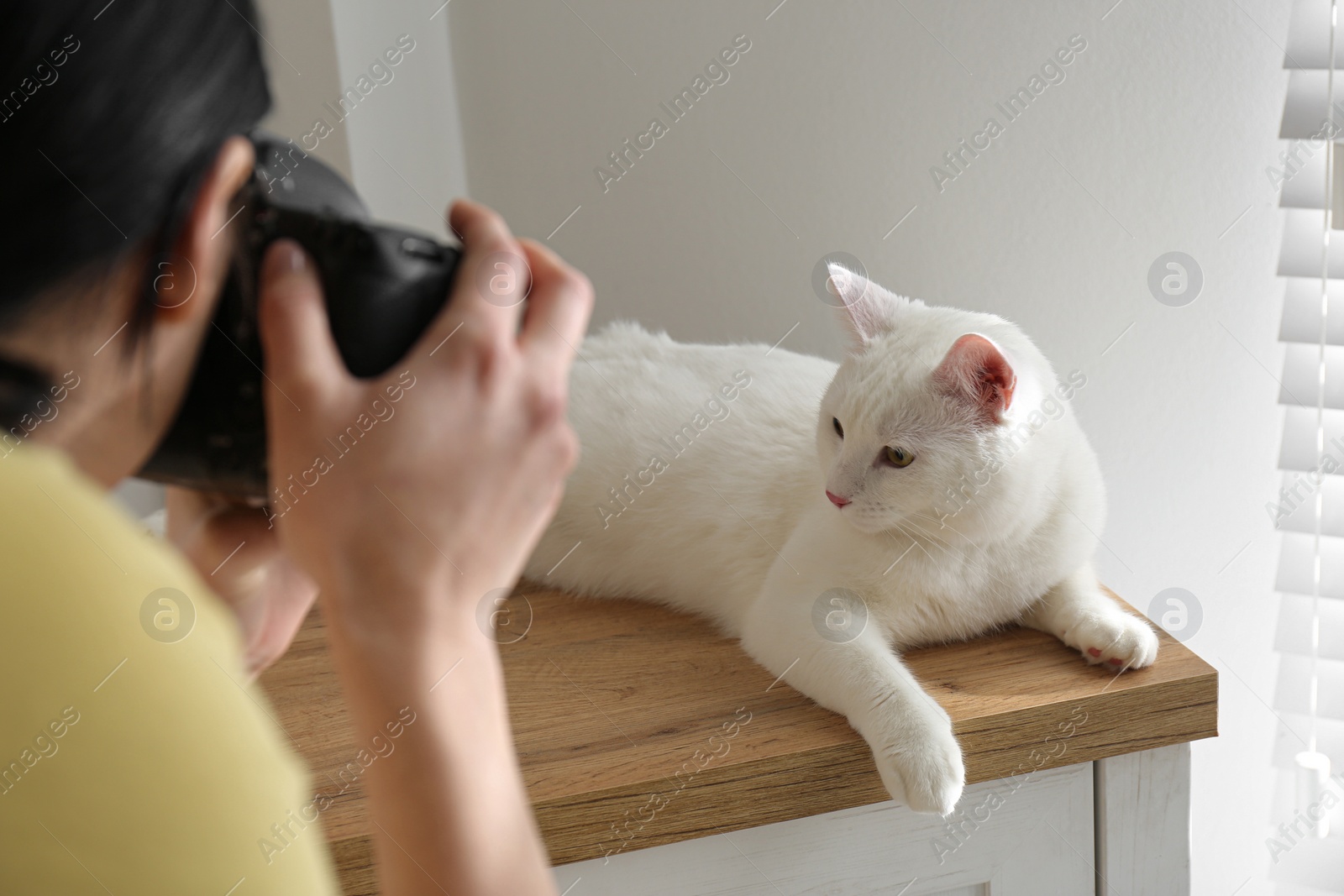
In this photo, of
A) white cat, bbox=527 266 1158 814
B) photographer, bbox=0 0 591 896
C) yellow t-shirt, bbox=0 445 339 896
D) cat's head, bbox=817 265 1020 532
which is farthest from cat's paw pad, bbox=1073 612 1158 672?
yellow t-shirt, bbox=0 445 339 896

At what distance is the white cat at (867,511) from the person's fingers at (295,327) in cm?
51

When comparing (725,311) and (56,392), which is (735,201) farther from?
(56,392)

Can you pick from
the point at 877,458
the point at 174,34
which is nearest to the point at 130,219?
the point at 174,34

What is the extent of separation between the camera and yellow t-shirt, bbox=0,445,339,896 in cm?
28

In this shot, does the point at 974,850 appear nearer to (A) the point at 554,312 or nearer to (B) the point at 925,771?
(B) the point at 925,771

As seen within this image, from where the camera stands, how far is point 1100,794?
0.81 meters

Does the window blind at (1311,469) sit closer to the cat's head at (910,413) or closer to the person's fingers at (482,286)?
the cat's head at (910,413)

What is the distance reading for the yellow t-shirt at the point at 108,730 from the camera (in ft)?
0.91

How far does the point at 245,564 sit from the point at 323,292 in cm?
20

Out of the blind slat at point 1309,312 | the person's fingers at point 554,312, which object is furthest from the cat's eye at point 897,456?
the blind slat at point 1309,312

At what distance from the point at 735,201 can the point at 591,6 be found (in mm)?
277

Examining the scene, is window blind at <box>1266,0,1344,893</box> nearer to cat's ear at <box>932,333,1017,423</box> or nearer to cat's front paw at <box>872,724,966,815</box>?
cat's ear at <box>932,333,1017,423</box>

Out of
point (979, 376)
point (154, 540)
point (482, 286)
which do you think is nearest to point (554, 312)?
point (482, 286)

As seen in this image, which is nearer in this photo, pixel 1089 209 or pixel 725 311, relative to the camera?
pixel 1089 209
